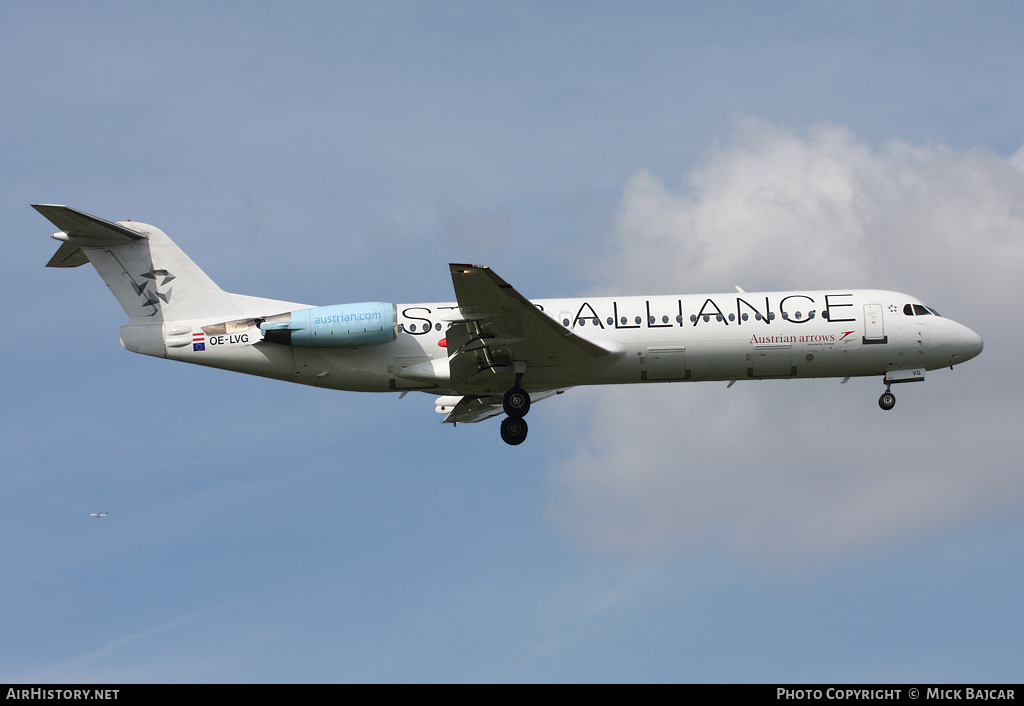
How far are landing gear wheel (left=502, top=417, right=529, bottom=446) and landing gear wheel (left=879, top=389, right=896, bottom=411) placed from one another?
10941mm

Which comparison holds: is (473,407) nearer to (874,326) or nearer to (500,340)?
(500,340)

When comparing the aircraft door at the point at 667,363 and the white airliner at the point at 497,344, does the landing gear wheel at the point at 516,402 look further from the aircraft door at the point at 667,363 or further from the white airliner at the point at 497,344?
the aircraft door at the point at 667,363

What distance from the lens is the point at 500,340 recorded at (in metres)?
28.4

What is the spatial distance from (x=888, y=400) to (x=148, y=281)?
73.7 feet

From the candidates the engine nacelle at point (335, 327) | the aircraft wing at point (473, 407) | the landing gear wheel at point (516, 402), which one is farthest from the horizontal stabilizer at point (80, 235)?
the landing gear wheel at point (516, 402)

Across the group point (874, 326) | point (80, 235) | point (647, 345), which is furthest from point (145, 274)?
point (874, 326)

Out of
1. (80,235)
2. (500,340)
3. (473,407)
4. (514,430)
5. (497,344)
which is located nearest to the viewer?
(500,340)

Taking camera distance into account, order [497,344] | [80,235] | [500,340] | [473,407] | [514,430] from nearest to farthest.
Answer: [500,340]
[497,344]
[80,235]
[514,430]
[473,407]

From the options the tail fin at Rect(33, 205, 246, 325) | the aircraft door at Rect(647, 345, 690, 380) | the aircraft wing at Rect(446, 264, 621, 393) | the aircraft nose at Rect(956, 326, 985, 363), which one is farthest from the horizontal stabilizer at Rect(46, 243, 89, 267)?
the aircraft nose at Rect(956, 326, 985, 363)

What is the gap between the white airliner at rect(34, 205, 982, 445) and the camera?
29156 millimetres

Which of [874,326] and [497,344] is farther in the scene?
[874,326]

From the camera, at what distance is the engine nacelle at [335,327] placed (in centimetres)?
2847

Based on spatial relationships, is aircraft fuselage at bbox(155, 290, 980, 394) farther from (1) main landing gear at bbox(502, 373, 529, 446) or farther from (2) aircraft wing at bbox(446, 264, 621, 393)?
(1) main landing gear at bbox(502, 373, 529, 446)
